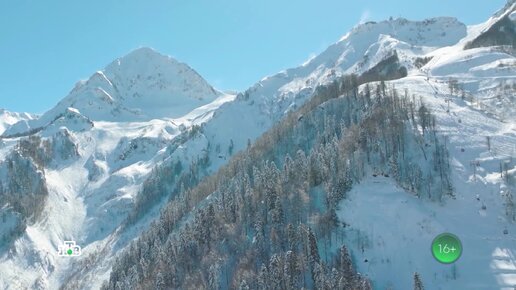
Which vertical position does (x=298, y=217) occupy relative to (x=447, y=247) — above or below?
below

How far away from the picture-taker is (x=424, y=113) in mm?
183375

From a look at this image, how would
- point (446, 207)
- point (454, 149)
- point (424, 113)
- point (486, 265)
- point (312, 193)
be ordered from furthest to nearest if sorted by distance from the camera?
point (424, 113) → point (454, 149) → point (312, 193) → point (446, 207) → point (486, 265)

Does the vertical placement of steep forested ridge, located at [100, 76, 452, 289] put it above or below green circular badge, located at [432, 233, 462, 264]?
below

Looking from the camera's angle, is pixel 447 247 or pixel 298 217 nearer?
pixel 447 247

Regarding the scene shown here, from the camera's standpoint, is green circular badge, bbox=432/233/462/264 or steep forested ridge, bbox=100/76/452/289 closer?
green circular badge, bbox=432/233/462/264

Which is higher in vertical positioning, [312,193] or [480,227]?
[312,193]

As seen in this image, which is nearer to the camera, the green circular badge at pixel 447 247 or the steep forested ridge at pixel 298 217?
the green circular badge at pixel 447 247

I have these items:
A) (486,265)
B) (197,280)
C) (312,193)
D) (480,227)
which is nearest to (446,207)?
(480,227)

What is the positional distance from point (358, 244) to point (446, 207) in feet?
89.8

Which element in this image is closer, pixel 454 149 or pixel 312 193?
pixel 312 193

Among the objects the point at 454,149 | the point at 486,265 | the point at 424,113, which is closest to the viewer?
the point at 486,265

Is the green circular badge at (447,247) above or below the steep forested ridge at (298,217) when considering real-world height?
above

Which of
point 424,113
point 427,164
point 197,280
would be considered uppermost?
point 424,113

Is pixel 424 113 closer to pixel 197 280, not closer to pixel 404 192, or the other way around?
pixel 404 192
